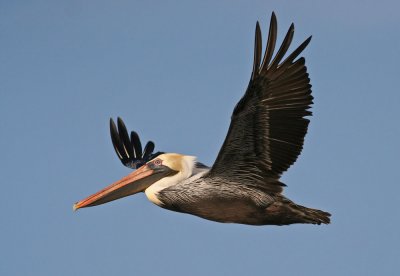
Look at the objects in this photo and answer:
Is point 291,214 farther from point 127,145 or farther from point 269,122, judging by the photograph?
point 127,145

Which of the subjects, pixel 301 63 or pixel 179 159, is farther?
pixel 179 159

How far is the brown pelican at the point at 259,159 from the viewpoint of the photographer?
12180mm

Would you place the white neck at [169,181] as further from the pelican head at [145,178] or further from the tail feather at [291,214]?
the tail feather at [291,214]

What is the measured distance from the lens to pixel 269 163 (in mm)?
12594

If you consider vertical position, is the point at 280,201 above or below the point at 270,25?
below

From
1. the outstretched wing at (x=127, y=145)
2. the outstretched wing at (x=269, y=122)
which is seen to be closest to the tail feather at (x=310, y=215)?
the outstretched wing at (x=269, y=122)

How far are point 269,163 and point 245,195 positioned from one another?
54cm

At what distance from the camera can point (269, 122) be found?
12.3 m

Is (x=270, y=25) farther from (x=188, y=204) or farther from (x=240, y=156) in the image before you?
(x=188, y=204)

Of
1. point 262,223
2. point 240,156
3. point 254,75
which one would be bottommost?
point 262,223

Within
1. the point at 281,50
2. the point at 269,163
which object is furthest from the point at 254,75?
the point at 269,163

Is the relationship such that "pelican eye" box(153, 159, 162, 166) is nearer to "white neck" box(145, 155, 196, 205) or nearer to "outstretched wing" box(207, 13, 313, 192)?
"white neck" box(145, 155, 196, 205)

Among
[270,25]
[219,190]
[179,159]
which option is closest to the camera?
[270,25]

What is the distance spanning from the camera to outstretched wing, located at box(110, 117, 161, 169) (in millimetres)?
16375
